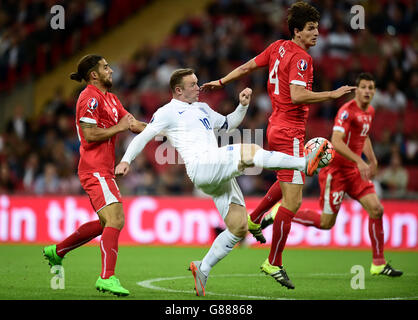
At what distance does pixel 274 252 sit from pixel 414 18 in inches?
508

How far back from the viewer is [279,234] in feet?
25.4

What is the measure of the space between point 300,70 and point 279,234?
1.77m

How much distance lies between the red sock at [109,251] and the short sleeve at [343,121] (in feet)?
11.8

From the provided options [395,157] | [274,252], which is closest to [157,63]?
[395,157]

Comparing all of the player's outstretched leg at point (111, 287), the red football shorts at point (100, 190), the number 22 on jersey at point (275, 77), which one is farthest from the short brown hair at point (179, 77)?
the player's outstretched leg at point (111, 287)

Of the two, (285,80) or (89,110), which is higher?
(285,80)

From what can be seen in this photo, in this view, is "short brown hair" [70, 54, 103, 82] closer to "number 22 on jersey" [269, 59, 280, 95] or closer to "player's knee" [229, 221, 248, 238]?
"number 22 on jersey" [269, 59, 280, 95]

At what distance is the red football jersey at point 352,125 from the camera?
30.8 feet

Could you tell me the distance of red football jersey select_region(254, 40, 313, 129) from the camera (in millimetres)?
7637

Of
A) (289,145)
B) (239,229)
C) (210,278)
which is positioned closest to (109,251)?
(239,229)

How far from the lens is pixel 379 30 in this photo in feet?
59.7

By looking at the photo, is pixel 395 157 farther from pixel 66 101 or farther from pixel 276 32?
pixel 66 101

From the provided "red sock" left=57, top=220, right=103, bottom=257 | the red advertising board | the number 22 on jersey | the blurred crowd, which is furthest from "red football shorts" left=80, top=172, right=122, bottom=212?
the blurred crowd

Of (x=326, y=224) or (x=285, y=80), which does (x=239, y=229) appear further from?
(x=326, y=224)
